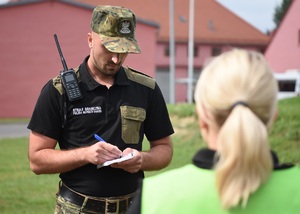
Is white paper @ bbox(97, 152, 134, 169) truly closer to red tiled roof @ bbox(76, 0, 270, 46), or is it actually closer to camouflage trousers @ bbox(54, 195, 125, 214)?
camouflage trousers @ bbox(54, 195, 125, 214)

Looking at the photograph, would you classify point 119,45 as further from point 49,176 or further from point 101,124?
point 49,176

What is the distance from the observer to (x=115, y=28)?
317 cm

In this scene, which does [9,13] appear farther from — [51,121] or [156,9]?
[51,121]

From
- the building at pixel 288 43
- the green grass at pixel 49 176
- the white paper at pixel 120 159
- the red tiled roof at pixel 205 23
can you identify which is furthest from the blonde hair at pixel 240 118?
the red tiled roof at pixel 205 23

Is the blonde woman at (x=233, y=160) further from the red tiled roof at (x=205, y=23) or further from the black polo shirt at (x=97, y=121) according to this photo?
the red tiled roof at (x=205, y=23)

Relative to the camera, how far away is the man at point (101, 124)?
9.73ft

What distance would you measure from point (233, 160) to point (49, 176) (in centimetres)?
882

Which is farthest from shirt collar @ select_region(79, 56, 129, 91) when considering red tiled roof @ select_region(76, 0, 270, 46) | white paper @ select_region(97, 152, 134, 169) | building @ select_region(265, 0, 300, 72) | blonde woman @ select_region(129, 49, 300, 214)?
red tiled roof @ select_region(76, 0, 270, 46)

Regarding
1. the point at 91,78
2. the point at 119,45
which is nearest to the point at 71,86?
the point at 91,78

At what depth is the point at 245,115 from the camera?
1.64m

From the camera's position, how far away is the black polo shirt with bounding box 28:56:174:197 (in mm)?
2979

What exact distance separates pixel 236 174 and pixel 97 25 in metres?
1.76

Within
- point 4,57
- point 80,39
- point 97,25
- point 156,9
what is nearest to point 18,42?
point 4,57

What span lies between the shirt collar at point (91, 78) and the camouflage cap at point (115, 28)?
0.52ft
